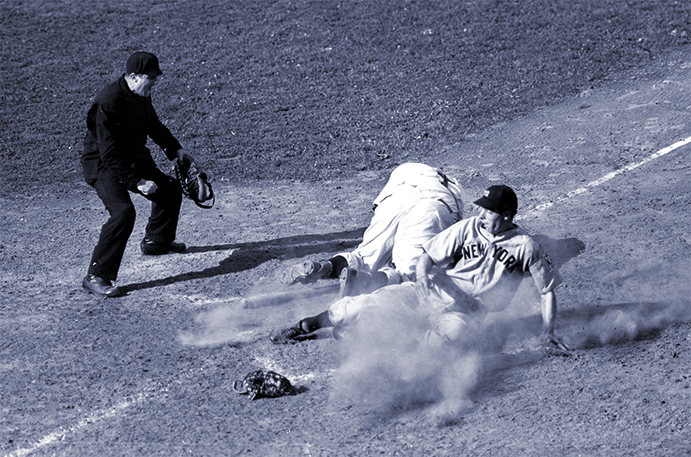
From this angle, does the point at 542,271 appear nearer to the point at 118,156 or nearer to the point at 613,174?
the point at 118,156

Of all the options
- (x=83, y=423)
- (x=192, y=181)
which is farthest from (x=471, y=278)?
(x=192, y=181)

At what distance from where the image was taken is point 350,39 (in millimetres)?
16188

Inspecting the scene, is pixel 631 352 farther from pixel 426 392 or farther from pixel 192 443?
pixel 192 443

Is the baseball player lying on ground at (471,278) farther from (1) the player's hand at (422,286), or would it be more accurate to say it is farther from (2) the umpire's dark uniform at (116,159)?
(2) the umpire's dark uniform at (116,159)

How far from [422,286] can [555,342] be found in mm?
1059

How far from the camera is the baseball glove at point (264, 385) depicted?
5.50m

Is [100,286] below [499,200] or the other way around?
below

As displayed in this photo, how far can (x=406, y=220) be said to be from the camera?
6820mm

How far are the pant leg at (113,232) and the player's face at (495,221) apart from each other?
11.0 ft

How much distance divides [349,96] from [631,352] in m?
8.77

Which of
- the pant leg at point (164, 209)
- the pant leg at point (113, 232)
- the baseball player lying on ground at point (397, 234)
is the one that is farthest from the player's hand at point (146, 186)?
the baseball player lying on ground at point (397, 234)

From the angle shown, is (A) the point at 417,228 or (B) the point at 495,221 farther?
(A) the point at 417,228

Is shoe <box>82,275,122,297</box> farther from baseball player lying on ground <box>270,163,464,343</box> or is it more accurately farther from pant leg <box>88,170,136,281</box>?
baseball player lying on ground <box>270,163,464,343</box>

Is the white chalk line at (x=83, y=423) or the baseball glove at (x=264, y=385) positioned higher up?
the white chalk line at (x=83, y=423)
